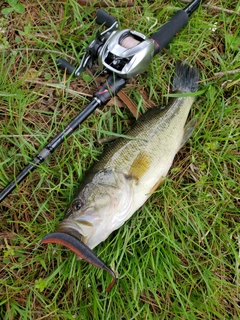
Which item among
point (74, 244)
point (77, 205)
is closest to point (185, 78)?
point (77, 205)

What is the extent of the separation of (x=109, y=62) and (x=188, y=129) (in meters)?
0.98

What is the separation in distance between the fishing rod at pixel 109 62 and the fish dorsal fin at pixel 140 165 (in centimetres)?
55

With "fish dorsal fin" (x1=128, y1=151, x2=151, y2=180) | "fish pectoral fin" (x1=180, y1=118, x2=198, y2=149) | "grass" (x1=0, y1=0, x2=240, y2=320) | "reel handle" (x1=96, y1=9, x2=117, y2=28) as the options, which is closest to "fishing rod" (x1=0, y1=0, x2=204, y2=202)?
"reel handle" (x1=96, y1=9, x2=117, y2=28)

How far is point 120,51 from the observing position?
9.04 ft

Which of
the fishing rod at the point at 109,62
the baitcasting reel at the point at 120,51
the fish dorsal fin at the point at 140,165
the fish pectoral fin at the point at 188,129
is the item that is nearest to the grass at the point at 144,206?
the fish pectoral fin at the point at 188,129

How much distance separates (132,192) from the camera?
2.89 metres

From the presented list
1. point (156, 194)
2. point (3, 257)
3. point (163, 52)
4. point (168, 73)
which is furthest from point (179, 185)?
point (3, 257)

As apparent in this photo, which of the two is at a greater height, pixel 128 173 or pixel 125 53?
pixel 125 53

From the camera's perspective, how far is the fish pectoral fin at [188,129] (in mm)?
3207

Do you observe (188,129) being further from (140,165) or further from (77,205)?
(77,205)

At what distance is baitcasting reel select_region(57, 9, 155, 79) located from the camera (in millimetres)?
2750

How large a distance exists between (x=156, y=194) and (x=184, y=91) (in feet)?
3.34

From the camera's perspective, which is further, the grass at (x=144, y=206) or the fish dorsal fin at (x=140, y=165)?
the grass at (x=144, y=206)

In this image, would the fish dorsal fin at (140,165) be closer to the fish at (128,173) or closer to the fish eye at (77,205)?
the fish at (128,173)
